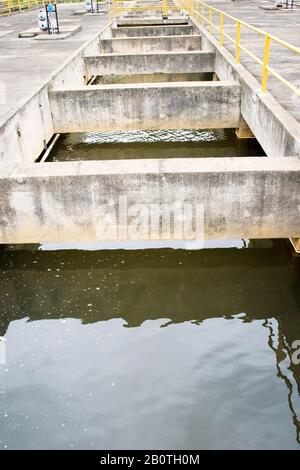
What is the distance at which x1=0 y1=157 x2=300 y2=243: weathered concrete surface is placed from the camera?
5422 millimetres

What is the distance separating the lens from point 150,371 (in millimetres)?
4414

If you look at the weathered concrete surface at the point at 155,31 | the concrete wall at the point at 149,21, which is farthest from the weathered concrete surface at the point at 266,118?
the concrete wall at the point at 149,21

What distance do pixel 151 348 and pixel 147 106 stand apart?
6.06 metres

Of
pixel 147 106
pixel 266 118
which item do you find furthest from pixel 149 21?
pixel 266 118

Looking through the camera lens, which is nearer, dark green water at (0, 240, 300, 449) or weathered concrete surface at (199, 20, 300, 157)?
dark green water at (0, 240, 300, 449)

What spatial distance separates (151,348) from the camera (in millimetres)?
4742

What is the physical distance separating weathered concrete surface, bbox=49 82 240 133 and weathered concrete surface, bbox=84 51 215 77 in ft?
12.7

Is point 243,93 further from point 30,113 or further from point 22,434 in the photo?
point 22,434

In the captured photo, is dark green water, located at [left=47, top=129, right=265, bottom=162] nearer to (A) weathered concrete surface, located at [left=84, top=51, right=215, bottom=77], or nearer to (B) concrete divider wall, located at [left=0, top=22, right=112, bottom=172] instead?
(B) concrete divider wall, located at [left=0, top=22, right=112, bottom=172]

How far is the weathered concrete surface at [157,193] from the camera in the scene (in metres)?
5.42

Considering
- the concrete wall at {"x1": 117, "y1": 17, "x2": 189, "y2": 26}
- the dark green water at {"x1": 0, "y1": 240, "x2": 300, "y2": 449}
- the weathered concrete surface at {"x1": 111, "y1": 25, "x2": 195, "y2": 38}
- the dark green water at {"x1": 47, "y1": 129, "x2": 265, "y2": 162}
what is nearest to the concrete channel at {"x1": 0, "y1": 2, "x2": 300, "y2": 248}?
the dark green water at {"x1": 0, "y1": 240, "x2": 300, "y2": 449}

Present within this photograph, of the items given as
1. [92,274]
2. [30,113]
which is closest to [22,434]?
[92,274]

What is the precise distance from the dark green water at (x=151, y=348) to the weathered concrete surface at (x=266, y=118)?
4.95ft

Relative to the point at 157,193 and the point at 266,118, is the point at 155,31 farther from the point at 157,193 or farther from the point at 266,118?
the point at 157,193
